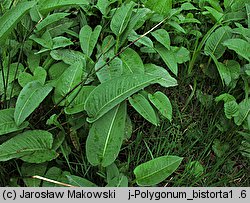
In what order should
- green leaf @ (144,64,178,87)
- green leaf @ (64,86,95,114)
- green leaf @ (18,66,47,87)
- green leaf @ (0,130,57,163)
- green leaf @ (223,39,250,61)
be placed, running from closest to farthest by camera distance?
green leaf @ (0,130,57,163) → green leaf @ (64,86,95,114) → green leaf @ (18,66,47,87) → green leaf @ (144,64,178,87) → green leaf @ (223,39,250,61)

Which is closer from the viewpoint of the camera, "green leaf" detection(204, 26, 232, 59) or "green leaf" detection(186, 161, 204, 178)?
"green leaf" detection(186, 161, 204, 178)

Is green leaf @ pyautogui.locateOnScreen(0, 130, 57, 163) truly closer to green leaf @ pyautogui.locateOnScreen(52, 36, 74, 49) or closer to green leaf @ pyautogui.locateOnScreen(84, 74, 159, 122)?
green leaf @ pyautogui.locateOnScreen(84, 74, 159, 122)

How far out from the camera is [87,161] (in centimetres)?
185

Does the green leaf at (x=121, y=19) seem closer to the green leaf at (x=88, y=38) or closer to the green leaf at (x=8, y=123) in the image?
the green leaf at (x=88, y=38)

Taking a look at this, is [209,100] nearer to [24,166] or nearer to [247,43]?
[247,43]

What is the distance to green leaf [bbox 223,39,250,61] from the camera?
2.14m

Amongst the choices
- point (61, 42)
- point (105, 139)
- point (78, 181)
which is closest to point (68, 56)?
point (61, 42)

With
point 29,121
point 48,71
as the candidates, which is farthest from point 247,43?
point 29,121

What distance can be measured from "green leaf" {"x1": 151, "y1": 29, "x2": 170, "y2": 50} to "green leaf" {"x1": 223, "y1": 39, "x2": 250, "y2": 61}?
28cm

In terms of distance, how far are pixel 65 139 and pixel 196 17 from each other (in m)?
1.08

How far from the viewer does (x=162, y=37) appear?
2172 millimetres

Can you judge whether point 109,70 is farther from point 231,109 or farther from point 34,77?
point 231,109

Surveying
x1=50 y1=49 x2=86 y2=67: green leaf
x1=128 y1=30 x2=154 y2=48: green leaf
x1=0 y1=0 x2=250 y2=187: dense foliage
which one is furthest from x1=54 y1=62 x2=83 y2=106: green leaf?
x1=128 y1=30 x2=154 y2=48: green leaf

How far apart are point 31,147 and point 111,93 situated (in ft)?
1.22
